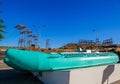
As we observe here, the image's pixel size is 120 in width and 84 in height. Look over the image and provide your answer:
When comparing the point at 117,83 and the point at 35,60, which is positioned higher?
the point at 35,60

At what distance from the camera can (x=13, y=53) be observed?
12.6 meters

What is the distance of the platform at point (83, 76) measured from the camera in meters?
10.1

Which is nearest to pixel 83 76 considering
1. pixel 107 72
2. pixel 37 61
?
pixel 107 72

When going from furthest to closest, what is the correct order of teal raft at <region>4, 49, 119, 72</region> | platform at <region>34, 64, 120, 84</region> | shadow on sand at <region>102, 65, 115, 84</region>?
shadow on sand at <region>102, 65, 115, 84</region>
teal raft at <region>4, 49, 119, 72</region>
platform at <region>34, 64, 120, 84</region>

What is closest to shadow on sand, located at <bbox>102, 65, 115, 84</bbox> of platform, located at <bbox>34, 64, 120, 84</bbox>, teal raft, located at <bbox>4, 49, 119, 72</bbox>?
platform, located at <bbox>34, 64, 120, 84</bbox>

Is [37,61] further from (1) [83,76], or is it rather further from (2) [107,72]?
(2) [107,72]

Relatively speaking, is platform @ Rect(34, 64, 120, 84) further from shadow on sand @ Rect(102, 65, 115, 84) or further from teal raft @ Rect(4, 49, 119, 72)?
teal raft @ Rect(4, 49, 119, 72)

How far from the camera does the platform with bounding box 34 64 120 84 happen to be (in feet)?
33.1

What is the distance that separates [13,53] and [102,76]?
17.5 ft

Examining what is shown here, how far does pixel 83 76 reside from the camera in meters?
10.7

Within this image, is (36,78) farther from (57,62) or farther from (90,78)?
(90,78)

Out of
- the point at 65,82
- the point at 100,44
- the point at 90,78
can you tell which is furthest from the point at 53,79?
the point at 100,44

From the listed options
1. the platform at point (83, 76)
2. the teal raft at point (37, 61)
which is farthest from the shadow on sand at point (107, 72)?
the teal raft at point (37, 61)

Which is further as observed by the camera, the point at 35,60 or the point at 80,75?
the point at 35,60
